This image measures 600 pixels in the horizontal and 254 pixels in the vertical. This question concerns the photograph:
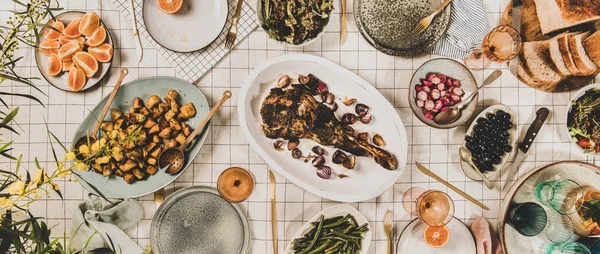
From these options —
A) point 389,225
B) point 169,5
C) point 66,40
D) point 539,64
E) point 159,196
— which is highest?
point 169,5

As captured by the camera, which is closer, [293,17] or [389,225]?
[293,17]

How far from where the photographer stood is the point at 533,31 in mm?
1768

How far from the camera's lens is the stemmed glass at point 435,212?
1.70 metres

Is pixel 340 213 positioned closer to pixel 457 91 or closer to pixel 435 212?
pixel 435 212

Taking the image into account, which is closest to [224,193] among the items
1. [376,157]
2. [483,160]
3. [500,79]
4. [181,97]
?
[181,97]

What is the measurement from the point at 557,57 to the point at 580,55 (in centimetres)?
8

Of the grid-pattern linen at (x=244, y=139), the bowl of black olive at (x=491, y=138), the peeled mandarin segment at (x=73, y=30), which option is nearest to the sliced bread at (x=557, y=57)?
the grid-pattern linen at (x=244, y=139)

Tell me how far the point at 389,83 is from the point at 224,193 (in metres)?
0.81

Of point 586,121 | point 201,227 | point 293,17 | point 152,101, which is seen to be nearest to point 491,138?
point 586,121

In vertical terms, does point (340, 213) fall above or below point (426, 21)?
below

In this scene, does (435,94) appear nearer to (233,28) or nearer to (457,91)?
(457,91)

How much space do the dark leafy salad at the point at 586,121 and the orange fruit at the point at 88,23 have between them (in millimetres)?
1950

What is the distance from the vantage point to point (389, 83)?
1807 mm

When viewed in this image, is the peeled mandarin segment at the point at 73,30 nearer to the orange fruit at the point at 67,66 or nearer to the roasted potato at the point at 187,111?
the orange fruit at the point at 67,66
